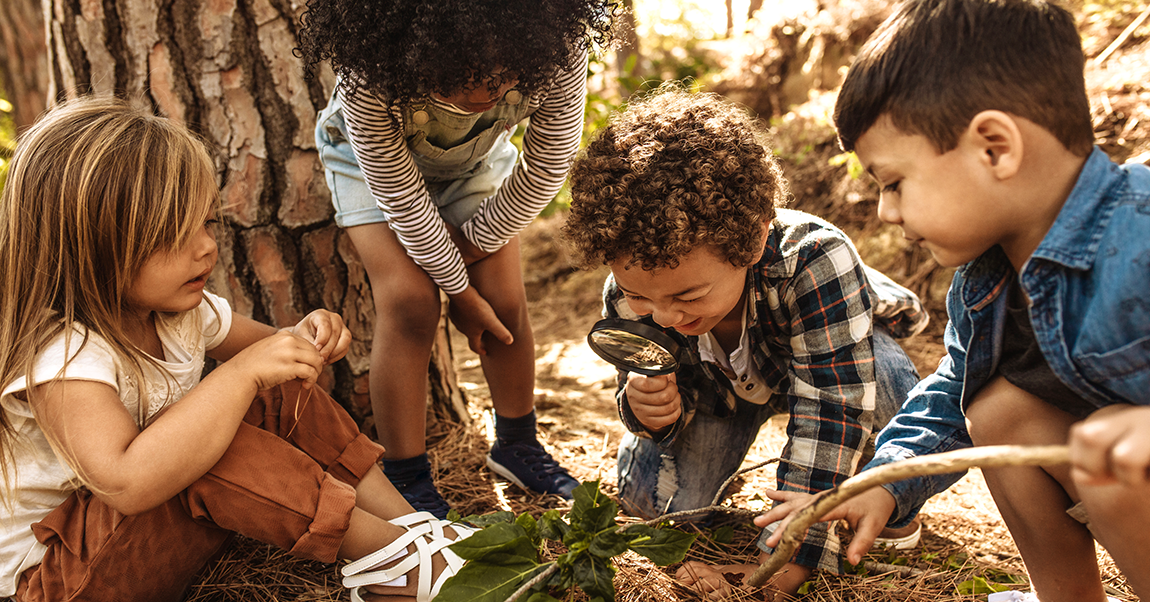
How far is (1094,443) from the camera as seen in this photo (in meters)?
0.87

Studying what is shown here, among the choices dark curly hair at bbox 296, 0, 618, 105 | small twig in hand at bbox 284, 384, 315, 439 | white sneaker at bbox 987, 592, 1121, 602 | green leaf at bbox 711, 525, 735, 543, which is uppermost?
dark curly hair at bbox 296, 0, 618, 105

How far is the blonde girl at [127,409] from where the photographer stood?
4.69 feet

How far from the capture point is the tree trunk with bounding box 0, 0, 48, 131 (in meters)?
5.30

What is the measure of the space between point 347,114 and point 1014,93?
1.53 metres

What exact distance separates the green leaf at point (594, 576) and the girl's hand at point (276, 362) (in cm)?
75

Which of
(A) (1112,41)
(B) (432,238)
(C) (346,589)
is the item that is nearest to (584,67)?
(B) (432,238)

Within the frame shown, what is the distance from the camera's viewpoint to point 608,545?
55.6 inches

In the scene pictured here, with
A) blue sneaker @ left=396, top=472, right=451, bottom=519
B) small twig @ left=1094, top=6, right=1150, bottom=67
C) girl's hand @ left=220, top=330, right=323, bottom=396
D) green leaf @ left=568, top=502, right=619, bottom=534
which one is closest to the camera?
green leaf @ left=568, top=502, right=619, bottom=534

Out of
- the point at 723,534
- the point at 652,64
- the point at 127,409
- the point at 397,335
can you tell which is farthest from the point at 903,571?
the point at 652,64

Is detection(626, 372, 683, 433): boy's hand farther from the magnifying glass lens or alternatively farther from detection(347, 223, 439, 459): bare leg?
detection(347, 223, 439, 459): bare leg

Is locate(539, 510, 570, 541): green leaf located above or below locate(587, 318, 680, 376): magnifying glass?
below

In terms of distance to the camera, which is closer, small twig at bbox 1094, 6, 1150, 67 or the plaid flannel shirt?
the plaid flannel shirt

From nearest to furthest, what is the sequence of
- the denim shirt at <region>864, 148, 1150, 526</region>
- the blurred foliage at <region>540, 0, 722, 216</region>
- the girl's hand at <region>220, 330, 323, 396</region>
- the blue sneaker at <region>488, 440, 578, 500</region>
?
the denim shirt at <region>864, 148, 1150, 526</region>
the girl's hand at <region>220, 330, 323, 396</region>
the blue sneaker at <region>488, 440, 578, 500</region>
the blurred foliage at <region>540, 0, 722, 216</region>

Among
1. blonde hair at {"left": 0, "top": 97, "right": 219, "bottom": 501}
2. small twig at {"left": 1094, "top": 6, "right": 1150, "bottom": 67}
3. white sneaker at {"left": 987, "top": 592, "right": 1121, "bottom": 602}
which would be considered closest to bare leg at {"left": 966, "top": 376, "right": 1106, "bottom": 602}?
white sneaker at {"left": 987, "top": 592, "right": 1121, "bottom": 602}
